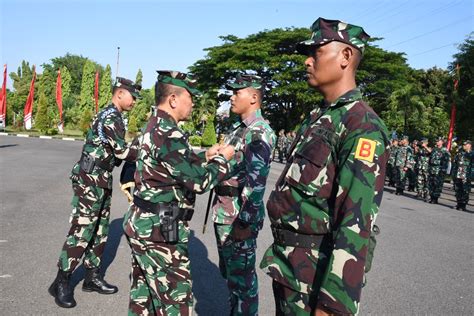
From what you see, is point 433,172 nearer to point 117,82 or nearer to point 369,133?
point 117,82

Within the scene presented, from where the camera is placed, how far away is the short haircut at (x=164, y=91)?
2723 mm

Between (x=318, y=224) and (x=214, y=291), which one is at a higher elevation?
(x=318, y=224)

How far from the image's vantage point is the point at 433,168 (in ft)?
40.9

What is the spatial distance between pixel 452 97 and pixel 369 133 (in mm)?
20974

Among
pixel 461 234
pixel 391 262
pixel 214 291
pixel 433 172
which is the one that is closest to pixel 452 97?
pixel 433 172

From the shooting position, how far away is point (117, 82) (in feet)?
13.2

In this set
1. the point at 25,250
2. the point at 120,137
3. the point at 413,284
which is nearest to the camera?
the point at 120,137

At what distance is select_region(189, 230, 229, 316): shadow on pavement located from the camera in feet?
11.9

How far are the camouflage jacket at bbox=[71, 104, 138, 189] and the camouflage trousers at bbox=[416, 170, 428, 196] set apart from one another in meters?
11.2

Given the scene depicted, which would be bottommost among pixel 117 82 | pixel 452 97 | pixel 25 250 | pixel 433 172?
pixel 25 250

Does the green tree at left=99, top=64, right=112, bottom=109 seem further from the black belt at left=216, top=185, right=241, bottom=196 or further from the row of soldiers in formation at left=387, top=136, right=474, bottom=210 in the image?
the black belt at left=216, top=185, right=241, bottom=196

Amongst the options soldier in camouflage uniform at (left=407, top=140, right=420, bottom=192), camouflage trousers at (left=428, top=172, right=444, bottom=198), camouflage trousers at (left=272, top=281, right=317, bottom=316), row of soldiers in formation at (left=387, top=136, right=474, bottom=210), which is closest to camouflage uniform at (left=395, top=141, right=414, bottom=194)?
row of soldiers in formation at (left=387, top=136, right=474, bottom=210)

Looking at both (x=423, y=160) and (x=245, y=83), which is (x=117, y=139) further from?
(x=423, y=160)

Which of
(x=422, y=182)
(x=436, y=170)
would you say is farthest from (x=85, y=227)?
(x=422, y=182)
